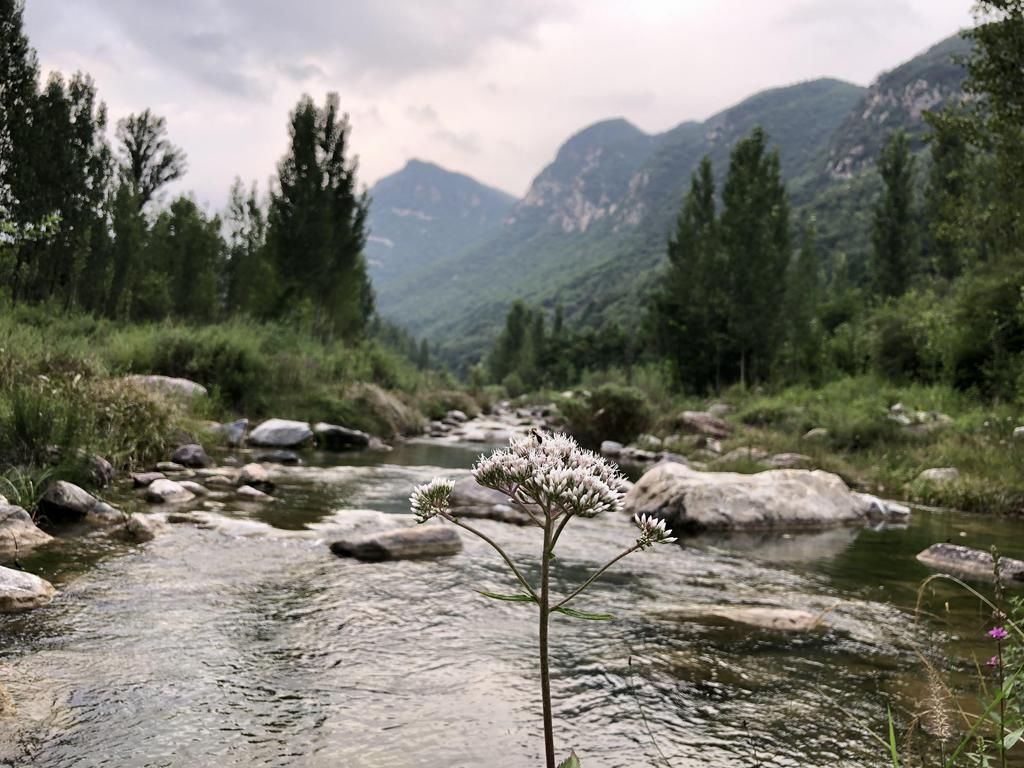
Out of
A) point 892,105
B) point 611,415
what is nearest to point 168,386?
point 611,415

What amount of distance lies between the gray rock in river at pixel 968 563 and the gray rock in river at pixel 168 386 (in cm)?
1211

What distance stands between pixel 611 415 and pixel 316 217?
18.2 meters

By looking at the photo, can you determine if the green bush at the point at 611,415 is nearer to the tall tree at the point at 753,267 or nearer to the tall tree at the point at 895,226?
the tall tree at the point at 753,267

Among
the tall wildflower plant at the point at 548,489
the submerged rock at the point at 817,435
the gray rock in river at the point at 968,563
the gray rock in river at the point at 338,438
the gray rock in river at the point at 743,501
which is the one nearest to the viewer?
the tall wildflower plant at the point at 548,489

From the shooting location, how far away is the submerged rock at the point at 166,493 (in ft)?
28.7

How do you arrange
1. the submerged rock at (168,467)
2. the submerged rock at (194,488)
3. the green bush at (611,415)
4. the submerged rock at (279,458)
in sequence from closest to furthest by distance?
the submerged rock at (194,488) < the submerged rock at (168,467) < the submerged rock at (279,458) < the green bush at (611,415)

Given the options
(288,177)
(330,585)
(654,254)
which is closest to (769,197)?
(288,177)

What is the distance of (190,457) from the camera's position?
465 inches

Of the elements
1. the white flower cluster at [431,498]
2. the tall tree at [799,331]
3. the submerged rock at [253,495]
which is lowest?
the submerged rock at [253,495]

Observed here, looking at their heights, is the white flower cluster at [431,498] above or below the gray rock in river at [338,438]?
above

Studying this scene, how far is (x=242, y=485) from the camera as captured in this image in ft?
33.8

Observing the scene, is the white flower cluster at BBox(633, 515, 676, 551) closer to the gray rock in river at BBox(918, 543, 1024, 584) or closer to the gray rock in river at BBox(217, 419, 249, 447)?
the gray rock in river at BBox(918, 543, 1024, 584)

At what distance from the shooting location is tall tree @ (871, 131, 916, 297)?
131ft

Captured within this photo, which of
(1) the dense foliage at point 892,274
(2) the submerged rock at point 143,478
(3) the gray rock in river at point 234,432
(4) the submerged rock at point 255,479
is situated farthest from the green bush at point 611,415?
(2) the submerged rock at point 143,478
